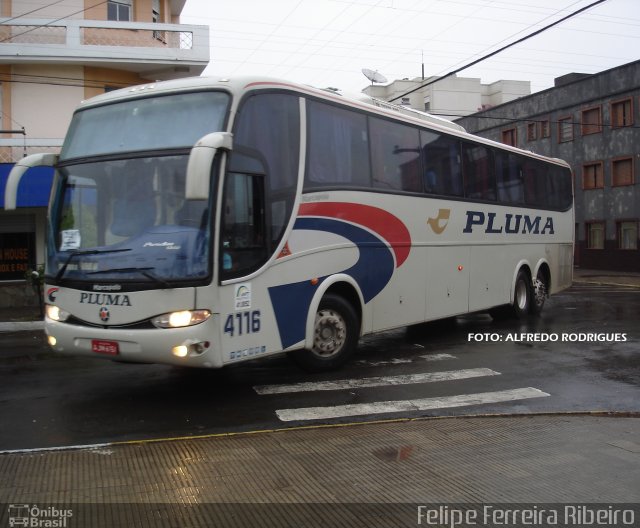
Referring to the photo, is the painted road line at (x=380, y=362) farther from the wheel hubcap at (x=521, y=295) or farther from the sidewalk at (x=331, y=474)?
the wheel hubcap at (x=521, y=295)

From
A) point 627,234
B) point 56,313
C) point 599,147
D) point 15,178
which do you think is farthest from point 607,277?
point 15,178

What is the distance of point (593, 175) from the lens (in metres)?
35.7

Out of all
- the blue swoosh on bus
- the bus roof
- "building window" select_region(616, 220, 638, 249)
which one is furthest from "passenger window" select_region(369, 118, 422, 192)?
"building window" select_region(616, 220, 638, 249)

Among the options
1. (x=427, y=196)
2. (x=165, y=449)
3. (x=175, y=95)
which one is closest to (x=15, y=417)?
(x=165, y=449)

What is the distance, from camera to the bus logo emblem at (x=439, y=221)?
435 inches

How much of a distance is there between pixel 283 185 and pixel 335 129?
1.52 meters

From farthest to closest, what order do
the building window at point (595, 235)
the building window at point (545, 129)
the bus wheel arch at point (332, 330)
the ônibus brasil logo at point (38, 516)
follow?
the building window at point (545, 129) < the building window at point (595, 235) < the bus wheel arch at point (332, 330) < the ônibus brasil logo at point (38, 516)

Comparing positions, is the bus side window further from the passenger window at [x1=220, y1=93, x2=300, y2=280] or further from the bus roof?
the bus roof

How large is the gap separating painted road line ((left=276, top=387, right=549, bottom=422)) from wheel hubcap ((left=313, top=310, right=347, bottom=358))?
1.52m

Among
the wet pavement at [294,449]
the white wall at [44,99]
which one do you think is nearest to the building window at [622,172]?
the white wall at [44,99]

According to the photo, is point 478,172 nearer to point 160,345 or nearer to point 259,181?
point 259,181

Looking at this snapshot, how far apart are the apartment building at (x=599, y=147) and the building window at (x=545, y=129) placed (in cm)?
1

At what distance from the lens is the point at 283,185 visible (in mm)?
7883

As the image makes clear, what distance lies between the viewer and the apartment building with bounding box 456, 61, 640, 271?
33.1 m
